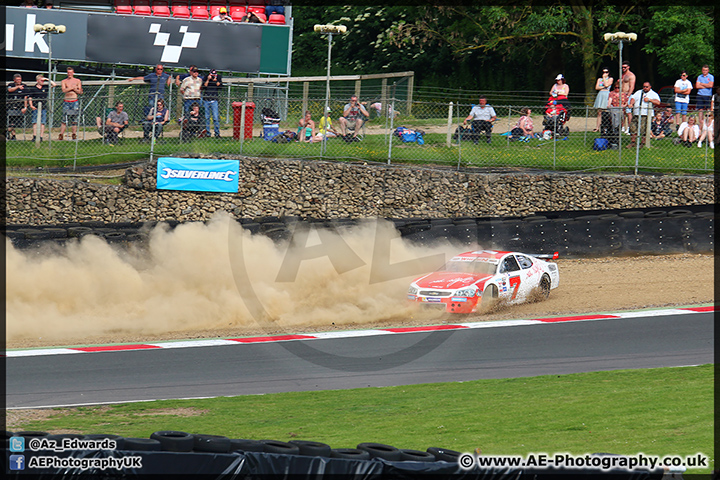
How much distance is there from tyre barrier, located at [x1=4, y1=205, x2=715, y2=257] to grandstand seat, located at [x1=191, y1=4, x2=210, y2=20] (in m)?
13.2

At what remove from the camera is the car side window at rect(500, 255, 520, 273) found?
1499 cm

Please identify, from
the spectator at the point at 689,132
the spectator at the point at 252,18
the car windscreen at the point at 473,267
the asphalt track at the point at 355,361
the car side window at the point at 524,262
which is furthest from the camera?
the spectator at the point at 252,18

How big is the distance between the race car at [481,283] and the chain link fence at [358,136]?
17.5 feet

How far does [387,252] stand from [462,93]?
15007mm

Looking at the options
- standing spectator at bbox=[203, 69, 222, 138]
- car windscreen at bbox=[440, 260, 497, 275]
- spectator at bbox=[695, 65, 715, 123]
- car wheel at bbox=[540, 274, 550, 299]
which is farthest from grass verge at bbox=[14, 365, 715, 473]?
spectator at bbox=[695, 65, 715, 123]

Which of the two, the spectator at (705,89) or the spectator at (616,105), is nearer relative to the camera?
the spectator at (616,105)

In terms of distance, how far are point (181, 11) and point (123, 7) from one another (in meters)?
1.93

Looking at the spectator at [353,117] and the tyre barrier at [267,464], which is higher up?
the spectator at [353,117]

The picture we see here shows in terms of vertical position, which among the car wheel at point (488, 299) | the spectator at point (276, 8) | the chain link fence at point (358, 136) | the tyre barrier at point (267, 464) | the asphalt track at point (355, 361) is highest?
the spectator at point (276, 8)

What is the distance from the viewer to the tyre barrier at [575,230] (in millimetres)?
17125

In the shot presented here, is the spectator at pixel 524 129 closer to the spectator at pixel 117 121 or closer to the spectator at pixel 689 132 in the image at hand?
the spectator at pixel 689 132

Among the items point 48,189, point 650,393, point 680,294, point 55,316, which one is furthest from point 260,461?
point 48,189

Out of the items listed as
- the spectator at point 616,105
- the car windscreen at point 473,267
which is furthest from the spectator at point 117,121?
the spectator at point 616,105

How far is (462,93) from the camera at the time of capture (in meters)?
30.2
